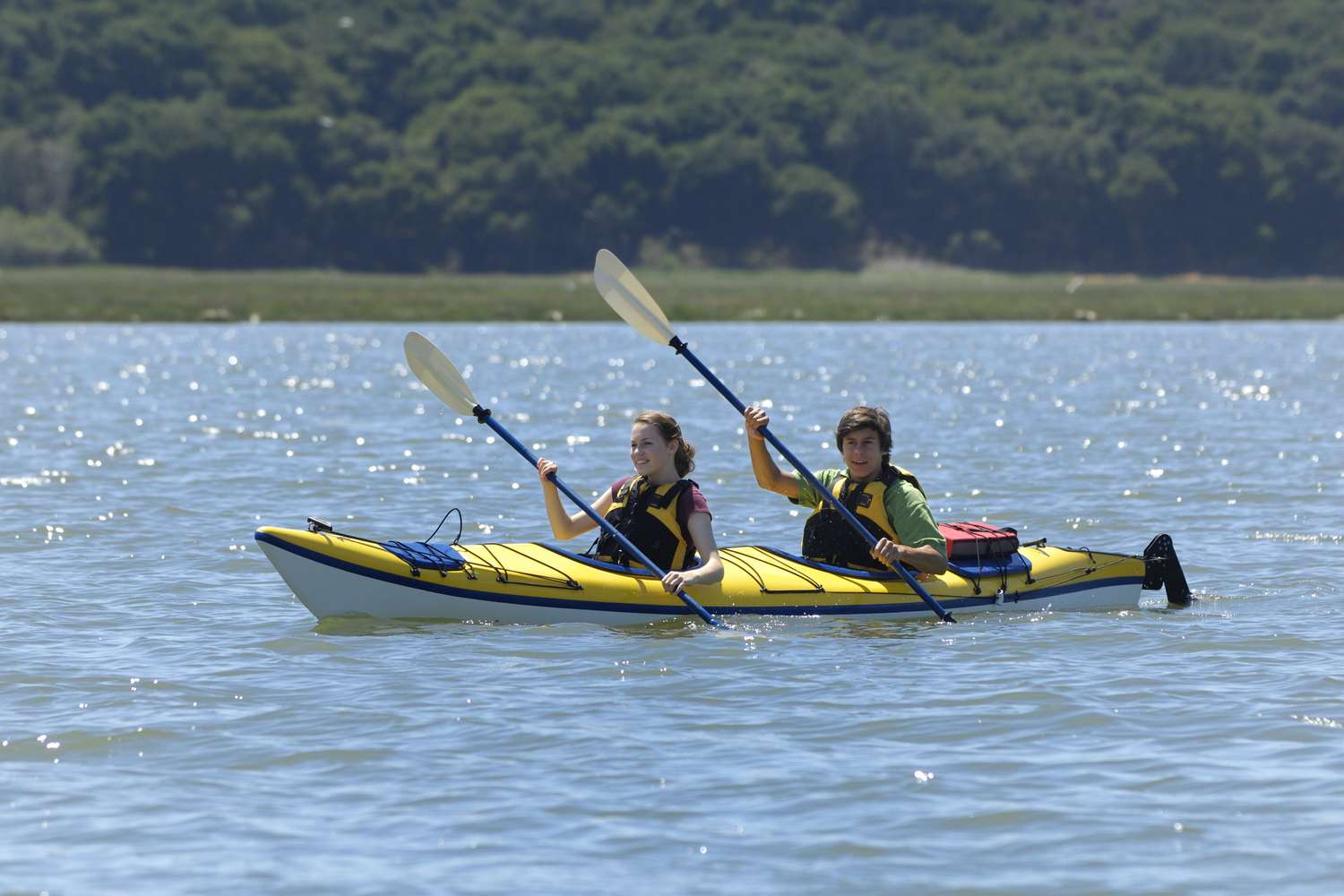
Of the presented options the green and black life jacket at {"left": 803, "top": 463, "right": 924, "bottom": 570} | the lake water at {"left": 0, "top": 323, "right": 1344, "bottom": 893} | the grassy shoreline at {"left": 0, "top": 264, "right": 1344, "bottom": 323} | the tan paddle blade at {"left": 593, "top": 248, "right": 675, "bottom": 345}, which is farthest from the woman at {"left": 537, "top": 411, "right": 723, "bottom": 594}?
the grassy shoreline at {"left": 0, "top": 264, "right": 1344, "bottom": 323}

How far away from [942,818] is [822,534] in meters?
4.03

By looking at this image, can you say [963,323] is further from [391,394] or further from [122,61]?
[122,61]

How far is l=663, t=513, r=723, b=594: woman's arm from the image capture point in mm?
9695

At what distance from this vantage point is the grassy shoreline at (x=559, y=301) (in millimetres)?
60531

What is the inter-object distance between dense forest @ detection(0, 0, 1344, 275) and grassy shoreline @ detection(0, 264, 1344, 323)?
11730mm

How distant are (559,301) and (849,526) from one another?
56.6 meters

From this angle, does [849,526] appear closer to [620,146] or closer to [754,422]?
[754,422]

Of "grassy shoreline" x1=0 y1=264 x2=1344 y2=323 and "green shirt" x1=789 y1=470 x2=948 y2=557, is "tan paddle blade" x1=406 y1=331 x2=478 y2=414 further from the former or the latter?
"grassy shoreline" x1=0 y1=264 x2=1344 y2=323

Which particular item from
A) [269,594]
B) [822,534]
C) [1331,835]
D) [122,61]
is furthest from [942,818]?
[122,61]

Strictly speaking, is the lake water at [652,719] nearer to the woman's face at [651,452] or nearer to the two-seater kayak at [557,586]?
the two-seater kayak at [557,586]

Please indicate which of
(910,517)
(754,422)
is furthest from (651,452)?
(910,517)

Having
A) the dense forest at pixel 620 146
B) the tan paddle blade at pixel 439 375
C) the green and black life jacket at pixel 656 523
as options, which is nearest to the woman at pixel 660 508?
the green and black life jacket at pixel 656 523

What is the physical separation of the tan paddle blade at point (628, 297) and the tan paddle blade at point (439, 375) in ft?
3.71

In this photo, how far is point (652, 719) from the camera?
7.94 m
